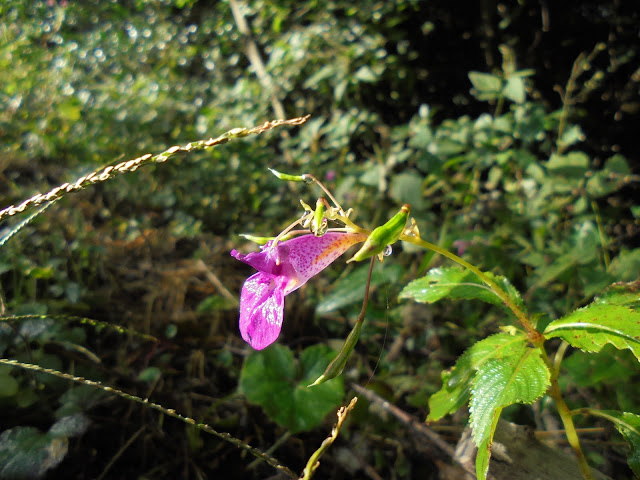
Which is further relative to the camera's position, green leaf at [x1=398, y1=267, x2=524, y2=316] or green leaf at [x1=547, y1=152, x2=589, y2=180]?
green leaf at [x1=547, y1=152, x2=589, y2=180]

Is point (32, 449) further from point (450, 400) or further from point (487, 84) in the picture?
point (487, 84)

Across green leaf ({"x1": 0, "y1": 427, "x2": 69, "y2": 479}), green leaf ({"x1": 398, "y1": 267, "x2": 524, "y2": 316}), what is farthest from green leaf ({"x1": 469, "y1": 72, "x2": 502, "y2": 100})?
green leaf ({"x1": 0, "y1": 427, "x2": 69, "y2": 479})

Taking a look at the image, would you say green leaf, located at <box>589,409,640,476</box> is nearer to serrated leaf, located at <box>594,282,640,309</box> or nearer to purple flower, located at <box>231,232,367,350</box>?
serrated leaf, located at <box>594,282,640,309</box>

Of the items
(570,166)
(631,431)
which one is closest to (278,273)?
(631,431)

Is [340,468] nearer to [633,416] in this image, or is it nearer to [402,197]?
[633,416]

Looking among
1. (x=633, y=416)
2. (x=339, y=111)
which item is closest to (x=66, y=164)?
(x=339, y=111)

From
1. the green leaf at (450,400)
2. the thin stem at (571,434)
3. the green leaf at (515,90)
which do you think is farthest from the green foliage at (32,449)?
the green leaf at (515,90)
